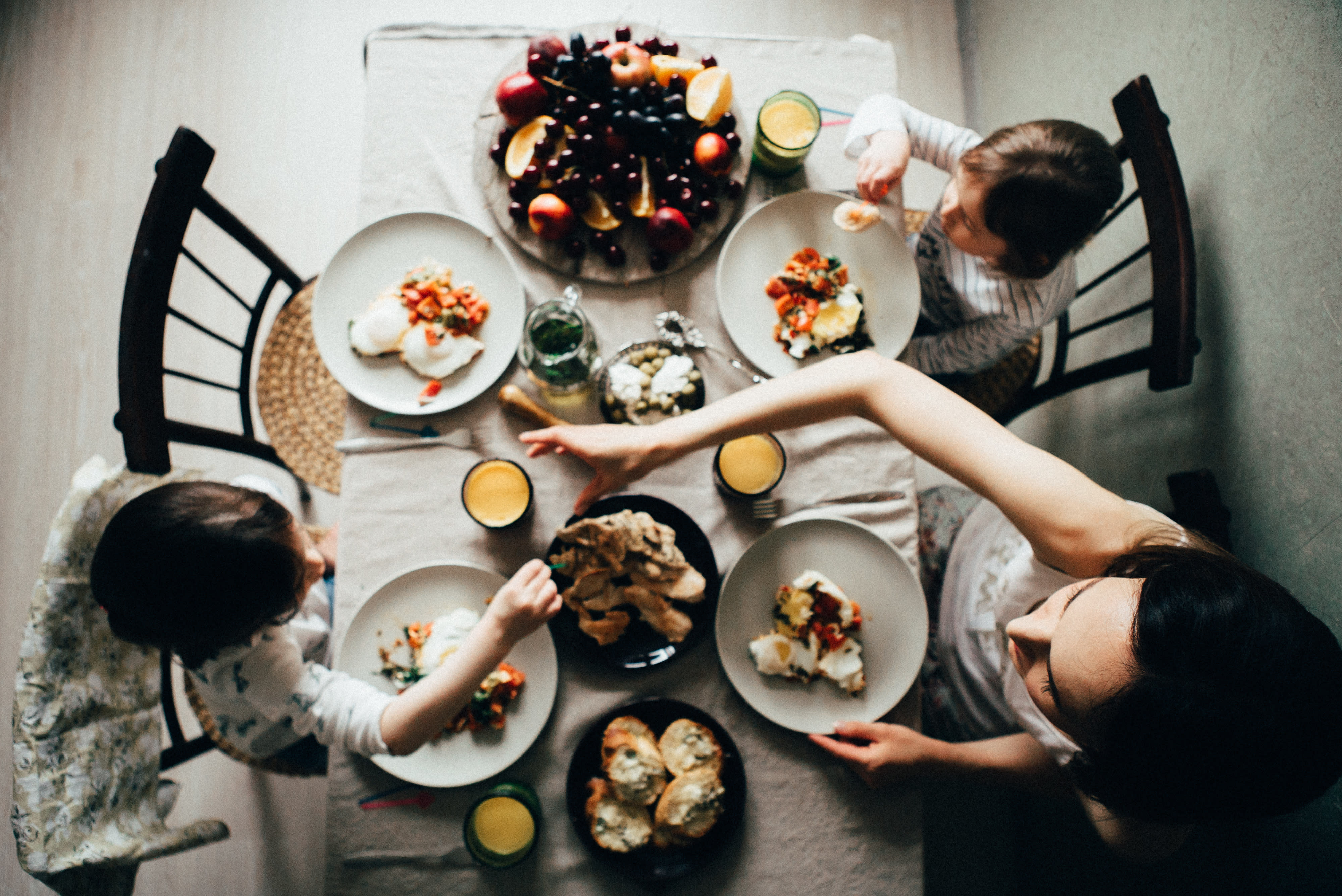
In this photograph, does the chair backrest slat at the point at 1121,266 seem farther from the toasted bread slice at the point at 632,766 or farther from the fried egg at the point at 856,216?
the toasted bread slice at the point at 632,766

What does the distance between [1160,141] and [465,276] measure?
119 centimetres

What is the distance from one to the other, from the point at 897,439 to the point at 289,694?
1.01m

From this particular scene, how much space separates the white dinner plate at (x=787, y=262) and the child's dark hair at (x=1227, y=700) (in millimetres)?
587

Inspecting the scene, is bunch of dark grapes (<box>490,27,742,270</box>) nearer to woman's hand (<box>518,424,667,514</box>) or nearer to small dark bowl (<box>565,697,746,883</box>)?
woman's hand (<box>518,424,667,514</box>)

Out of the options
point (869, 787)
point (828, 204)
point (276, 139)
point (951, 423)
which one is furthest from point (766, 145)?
point (276, 139)

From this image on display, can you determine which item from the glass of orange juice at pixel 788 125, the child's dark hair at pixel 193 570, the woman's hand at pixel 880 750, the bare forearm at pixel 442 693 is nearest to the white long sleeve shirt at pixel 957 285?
the glass of orange juice at pixel 788 125

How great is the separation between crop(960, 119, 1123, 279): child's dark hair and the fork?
0.46 metres

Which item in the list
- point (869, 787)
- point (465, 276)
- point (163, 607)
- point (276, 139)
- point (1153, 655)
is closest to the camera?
point (1153, 655)

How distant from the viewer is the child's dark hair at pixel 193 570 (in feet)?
2.94

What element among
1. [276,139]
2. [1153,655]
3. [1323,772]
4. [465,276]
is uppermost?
[276,139]

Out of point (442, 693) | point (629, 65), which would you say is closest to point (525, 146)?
point (629, 65)

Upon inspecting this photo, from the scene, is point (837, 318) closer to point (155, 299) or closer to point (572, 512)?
point (572, 512)

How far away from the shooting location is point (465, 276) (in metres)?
1.13

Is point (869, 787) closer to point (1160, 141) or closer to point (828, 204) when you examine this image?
point (828, 204)
